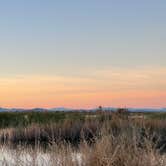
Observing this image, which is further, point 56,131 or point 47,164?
point 56,131

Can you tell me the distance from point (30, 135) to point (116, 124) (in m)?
3.33

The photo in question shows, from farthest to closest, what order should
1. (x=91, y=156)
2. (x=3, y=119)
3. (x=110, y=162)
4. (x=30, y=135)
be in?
(x=3, y=119), (x=30, y=135), (x=91, y=156), (x=110, y=162)

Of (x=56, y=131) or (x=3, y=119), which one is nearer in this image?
(x=56, y=131)

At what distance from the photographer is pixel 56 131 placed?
69.3 feet

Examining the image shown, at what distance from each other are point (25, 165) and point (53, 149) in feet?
2.74

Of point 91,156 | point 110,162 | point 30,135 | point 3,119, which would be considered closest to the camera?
point 110,162

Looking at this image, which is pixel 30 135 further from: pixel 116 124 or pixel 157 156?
pixel 157 156

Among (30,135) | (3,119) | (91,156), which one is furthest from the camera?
(3,119)

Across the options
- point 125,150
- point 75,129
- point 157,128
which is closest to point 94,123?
point 75,129

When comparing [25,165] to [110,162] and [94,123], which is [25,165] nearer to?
[110,162]

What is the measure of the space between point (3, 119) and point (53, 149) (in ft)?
82.8

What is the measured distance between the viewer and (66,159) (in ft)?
27.9

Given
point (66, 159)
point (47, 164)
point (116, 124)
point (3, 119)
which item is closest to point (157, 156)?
point (66, 159)

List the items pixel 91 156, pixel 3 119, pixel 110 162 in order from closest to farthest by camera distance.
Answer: pixel 110 162, pixel 91 156, pixel 3 119
